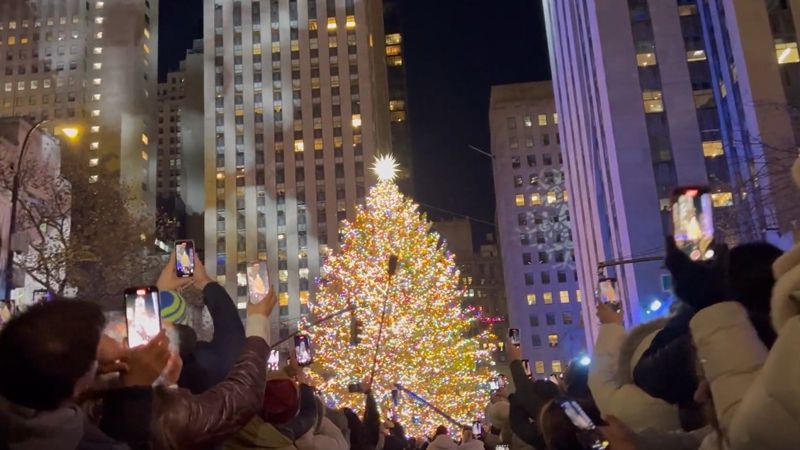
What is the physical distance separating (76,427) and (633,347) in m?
2.52

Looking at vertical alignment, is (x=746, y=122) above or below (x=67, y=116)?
below

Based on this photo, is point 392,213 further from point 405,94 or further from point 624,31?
point 405,94

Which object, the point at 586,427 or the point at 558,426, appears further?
the point at 558,426

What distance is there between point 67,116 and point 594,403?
116418mm

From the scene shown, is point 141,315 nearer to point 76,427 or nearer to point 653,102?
point 76,427

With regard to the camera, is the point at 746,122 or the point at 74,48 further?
the point at 74,48

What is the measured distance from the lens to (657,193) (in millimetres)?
49156

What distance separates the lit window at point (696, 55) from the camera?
173 ft

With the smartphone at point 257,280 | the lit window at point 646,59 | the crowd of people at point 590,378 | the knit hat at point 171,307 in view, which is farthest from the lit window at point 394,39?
the crowd of people at point 590,378

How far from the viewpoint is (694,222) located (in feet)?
10.0

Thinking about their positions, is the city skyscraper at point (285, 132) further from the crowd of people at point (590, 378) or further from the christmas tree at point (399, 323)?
the crowd of people at point (590, 378)

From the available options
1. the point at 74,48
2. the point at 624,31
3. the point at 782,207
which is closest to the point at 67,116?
the point at 74,48

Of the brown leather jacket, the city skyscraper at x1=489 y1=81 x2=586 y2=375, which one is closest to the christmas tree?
the brown leather jacket

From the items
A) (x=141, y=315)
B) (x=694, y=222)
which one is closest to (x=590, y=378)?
(x=694, y=222)
